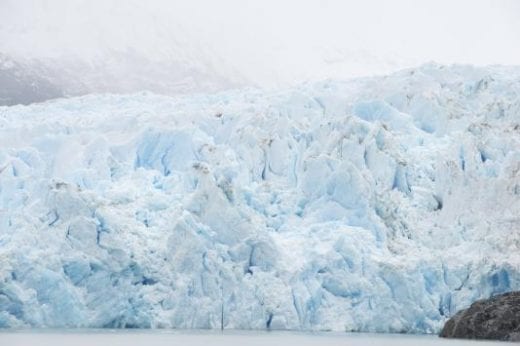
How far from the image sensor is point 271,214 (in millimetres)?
26172

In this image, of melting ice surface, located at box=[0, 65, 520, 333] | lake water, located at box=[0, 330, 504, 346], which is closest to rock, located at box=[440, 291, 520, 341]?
lake water, located at box=[0, 330, 504, 346]

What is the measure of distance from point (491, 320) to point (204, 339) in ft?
18.2

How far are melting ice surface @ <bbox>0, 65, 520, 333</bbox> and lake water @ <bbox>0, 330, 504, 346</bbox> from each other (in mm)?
887

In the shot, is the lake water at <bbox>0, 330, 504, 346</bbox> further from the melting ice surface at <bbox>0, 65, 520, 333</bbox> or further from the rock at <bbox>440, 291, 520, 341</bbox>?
the melting ice surface at <bbox>0, 65, 520, 333</bbox>

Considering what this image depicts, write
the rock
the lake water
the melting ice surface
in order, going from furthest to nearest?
the melting ice surface, the rock, the lake water

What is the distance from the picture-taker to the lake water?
1930 centimetres

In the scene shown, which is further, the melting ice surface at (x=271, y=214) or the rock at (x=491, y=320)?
the melting ice surface at (x=271, y=214)

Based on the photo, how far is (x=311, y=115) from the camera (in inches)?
1152

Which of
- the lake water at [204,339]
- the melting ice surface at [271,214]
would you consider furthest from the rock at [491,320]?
the melting ice surface at [271,214]

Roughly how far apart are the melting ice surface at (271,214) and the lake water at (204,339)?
0.89 meters

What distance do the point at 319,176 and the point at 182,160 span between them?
3.67m

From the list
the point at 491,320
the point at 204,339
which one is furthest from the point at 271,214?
the point at 491,320

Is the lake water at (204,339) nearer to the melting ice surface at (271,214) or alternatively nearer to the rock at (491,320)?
the rock at (491,320)

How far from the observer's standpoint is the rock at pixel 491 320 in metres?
21.0
